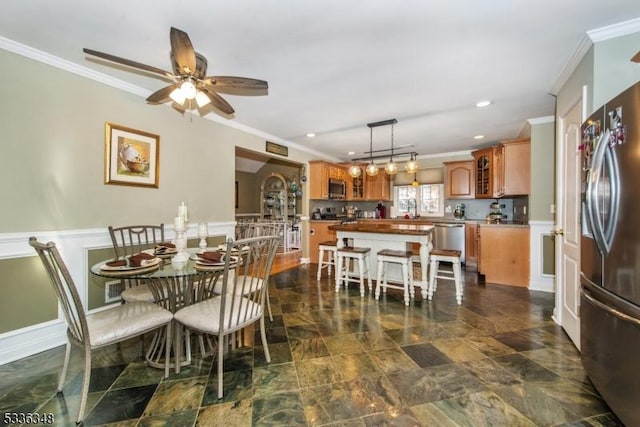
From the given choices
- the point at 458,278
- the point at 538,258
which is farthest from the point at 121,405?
the point at 538,258

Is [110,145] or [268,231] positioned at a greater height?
[110,145]

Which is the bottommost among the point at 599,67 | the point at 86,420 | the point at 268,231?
the point at 86,420

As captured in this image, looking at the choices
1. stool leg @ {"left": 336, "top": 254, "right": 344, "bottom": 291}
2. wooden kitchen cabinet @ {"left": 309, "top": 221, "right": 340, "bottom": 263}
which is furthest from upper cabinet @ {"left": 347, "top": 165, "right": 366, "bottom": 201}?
stool leg @ {"left": 336, "top": 254, "right": 344, "bottom": 291}

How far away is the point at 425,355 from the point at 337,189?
4.72 m

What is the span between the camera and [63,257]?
8.11 feet

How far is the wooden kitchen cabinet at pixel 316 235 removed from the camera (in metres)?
5.95

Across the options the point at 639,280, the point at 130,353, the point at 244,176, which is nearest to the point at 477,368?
the point at 639,280

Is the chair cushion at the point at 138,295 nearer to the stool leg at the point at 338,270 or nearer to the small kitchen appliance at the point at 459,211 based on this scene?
the stool leg at the point at 338,270

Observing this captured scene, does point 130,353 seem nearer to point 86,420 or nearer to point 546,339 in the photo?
point 86,420

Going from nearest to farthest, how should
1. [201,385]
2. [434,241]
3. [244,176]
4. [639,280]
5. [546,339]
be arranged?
[639,280], [201,385], [546,339], [434,241], [244,176]

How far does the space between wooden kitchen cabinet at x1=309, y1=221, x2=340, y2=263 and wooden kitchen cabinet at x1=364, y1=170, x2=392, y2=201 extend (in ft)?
5.83

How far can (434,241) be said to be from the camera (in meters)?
5.71

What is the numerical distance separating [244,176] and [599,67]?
28.0 ft

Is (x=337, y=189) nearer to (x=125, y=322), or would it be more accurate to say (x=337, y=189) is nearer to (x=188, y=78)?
(x=188, y=78)
